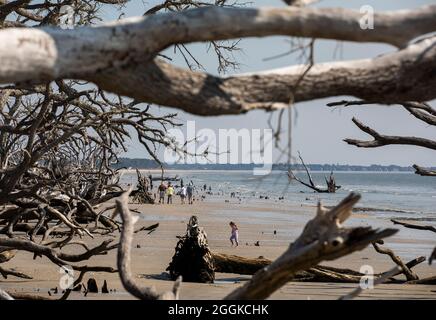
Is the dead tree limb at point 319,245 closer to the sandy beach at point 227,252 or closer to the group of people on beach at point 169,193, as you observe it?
the sandy beach at point 227,252

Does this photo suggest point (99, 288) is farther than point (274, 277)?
Yes

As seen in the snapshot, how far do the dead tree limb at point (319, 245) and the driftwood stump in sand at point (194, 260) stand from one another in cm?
821

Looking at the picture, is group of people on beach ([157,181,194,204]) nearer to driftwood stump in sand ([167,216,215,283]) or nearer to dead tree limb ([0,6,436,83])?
driftwood stump in sand ([167,216,215,283])

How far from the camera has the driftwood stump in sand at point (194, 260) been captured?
1162 cm

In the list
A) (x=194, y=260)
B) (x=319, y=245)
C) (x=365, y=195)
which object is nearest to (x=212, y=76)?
(x=319, y=245)

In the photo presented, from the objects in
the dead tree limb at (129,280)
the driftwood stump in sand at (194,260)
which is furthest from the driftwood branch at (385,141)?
the driftwood stump in sand at (194,260)

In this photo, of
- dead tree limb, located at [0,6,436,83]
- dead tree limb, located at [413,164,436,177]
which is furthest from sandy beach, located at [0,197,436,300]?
dead tree limb, located at [0,6,436,83]

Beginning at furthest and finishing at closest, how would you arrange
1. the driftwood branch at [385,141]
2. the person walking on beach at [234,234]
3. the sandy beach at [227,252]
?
1. the person walking on beach at [234,234]
2. the sandy beach at [227,252]
3. the driftwood branch at [385,141]

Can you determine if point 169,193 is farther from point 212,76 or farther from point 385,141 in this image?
point 212,76

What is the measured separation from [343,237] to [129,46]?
3.76 ft

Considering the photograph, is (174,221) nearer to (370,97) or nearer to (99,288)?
(99,288)

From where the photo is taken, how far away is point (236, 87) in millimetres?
2977

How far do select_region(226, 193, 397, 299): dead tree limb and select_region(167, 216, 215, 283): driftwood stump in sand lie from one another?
821 centimetres

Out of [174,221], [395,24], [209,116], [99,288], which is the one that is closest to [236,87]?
[209,116]
